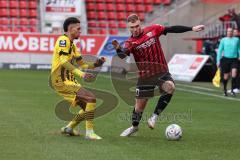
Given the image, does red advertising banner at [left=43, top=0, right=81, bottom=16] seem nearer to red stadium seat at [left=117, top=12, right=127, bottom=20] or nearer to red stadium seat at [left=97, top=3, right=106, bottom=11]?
red stadium seat at [left=97, top=3, right=106, bottom=11]

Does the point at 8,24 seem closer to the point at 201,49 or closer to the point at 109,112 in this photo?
the point at 201,49

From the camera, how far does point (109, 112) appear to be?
14625 millimetres

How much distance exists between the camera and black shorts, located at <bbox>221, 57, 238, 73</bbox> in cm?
2108

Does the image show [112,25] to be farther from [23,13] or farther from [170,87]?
[170,87]

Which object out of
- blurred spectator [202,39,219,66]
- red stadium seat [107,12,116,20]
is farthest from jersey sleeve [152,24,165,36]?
red stadium seat [107,12,116,20]

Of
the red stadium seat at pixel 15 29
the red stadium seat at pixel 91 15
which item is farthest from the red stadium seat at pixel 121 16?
the red stadium seat at pixel 15 29

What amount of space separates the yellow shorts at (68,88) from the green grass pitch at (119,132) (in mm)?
669

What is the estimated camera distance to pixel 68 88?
1063cm

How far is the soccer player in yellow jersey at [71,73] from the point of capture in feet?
34.1

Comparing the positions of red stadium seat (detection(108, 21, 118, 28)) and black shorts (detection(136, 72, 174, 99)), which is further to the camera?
red stadium seat (detection(108, 21, 118, 28))

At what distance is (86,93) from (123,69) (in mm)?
19798

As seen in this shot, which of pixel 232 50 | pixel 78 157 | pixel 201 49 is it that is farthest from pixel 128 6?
pixel 78 157

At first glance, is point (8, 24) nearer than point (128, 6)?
Yes

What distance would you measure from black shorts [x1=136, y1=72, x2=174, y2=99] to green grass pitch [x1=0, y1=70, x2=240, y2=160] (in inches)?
27.6
